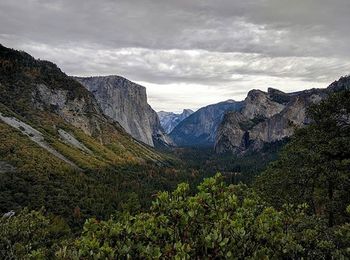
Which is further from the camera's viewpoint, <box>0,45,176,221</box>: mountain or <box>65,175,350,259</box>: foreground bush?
<box>0,45,176,221</box>: mountain

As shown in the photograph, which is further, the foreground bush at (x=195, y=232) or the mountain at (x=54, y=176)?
the mountain at (x=54, y=176)

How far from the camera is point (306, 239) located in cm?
1110

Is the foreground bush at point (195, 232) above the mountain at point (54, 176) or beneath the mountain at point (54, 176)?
above

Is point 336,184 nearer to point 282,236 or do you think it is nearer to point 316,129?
point 316,129

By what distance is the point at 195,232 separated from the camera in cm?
845

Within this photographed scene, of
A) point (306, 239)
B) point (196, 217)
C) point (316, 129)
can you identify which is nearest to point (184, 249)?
point (196, 217)

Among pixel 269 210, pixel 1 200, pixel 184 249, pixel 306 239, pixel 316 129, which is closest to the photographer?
pixel 184 249

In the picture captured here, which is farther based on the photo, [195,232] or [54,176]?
[54,176]

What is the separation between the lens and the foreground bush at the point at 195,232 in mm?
7660

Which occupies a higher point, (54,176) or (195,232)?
(195,232)

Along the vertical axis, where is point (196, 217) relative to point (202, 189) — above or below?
below

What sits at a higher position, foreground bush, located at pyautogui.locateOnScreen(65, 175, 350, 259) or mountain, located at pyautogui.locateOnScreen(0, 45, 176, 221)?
foreground bush, located at pyautogui.locateOnScreen(65, 175, 350, 259)

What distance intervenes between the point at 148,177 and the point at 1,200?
108m

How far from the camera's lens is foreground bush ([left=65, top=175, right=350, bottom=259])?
7.66 meters
